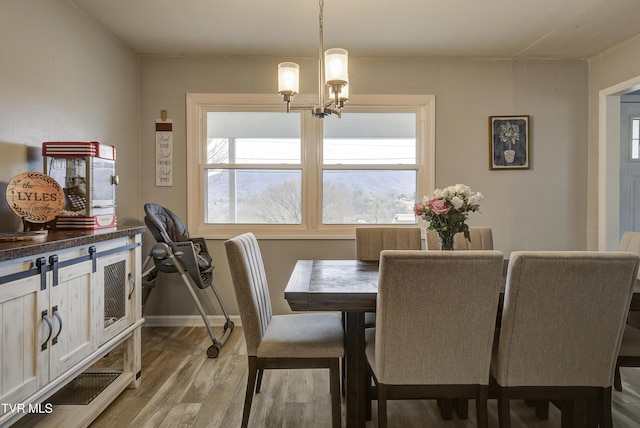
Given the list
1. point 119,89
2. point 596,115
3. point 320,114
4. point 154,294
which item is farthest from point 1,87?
point 596,115

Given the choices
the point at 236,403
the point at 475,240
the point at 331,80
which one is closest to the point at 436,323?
the point at 331,80

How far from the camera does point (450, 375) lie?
1662 mm

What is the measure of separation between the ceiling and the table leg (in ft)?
6.77

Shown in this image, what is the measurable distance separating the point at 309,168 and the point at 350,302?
2148mm

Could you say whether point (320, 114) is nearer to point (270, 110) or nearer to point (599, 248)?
point (270, 110)

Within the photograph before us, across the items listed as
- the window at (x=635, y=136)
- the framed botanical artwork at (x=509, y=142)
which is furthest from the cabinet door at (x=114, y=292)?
the window at (x=635, y=136)

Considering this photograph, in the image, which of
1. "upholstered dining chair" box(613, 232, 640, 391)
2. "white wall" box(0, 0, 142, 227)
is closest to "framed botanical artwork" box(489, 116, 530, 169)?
"upholstered dining chair" box(613, 232, 640, 391)

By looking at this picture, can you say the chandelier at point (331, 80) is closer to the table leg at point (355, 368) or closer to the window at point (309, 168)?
the table leg at point (355, 368)

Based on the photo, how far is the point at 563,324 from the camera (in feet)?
5.22

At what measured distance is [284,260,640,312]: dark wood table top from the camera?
5.90 ft

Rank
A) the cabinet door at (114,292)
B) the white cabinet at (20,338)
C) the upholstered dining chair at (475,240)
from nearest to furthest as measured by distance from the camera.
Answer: the white cabinet at (20,338) → the cabinet door at (114,292) → the upholstered dining chair at (475,240)

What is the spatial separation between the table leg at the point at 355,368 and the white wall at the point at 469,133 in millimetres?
1805

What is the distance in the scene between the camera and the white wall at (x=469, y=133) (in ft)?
12.1

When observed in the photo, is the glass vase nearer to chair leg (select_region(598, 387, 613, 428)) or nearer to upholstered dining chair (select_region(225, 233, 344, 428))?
upholstered dining chair (select_region(225, 233, 344, 428))
